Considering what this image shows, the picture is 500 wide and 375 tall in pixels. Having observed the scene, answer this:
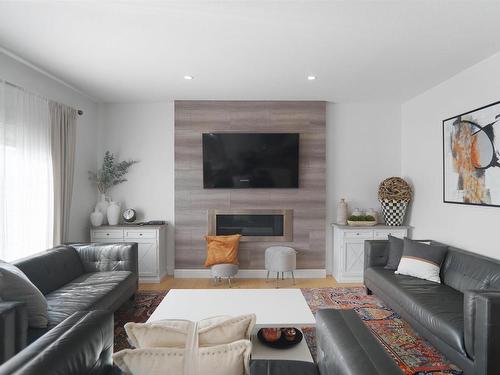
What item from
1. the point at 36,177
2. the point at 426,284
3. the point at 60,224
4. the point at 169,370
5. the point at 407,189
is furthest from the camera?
the point at 407,189

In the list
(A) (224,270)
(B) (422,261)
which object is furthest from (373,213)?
(A) (224,270)

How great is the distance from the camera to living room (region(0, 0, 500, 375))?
1.90 meters

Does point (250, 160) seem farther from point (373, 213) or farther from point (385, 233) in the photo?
point (385, 233)

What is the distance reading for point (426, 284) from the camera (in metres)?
3.04

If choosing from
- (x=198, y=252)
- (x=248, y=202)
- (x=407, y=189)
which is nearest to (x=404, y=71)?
(x=407, y=189)

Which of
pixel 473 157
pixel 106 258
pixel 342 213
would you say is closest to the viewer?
pixel 473 157

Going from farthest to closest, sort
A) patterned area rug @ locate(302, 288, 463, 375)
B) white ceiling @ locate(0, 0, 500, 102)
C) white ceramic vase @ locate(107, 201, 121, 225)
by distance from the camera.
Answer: white ceramic vase @ locate(107, 201, 121, 225) → patterned area rug @ locate(302, 288, 463, 375) → white ceiling @ locate(0, 0, 500, 102)

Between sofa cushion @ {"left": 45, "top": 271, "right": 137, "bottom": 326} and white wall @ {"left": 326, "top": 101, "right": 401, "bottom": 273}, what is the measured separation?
3073mm

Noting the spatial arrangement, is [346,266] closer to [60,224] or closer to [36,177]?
[60,224]

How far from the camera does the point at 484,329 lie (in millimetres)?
1916

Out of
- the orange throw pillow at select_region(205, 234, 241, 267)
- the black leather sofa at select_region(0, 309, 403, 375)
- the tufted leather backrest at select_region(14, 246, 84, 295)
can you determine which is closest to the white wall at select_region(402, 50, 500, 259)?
the black leather sofa at select_region(0, 309, 403, 375)

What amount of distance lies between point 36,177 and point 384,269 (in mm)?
4087

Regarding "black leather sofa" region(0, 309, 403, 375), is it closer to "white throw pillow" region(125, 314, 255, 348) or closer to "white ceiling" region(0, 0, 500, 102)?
"white throw pillow" region(125, 314, 255, 348)

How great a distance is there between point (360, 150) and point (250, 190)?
6.07ft
